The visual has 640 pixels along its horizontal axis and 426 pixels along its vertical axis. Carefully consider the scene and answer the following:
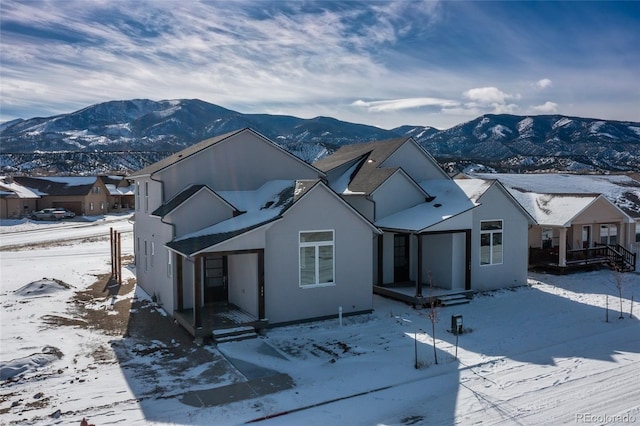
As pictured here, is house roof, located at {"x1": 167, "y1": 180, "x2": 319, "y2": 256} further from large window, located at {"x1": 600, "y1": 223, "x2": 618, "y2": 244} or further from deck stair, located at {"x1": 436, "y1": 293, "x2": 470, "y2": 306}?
large window, located at {"x1": 600, "y1": 223, "x2": 618, "y2": 244}

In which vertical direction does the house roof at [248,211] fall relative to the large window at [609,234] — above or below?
above

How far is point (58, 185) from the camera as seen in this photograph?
6338 cm

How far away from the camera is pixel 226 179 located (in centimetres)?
1839

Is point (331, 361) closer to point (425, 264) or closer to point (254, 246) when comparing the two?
point (254, 246)

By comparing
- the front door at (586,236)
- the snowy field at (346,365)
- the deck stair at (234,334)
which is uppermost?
the front door at (586,236)

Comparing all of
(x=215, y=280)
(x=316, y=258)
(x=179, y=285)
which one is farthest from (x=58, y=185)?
(x=316, y=258)

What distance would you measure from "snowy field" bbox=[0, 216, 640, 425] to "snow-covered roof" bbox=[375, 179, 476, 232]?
3128mm

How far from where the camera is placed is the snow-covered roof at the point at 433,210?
18.8 meters

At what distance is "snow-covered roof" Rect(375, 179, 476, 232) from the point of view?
61.6 feet

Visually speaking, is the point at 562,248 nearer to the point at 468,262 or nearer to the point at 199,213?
the point at 468,262

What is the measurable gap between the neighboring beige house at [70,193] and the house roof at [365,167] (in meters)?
45.3

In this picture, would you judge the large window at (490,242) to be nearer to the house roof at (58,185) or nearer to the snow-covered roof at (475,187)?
the snow-covered roof at (475,187)

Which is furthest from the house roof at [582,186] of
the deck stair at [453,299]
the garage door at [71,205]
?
the garage door at [71,205]

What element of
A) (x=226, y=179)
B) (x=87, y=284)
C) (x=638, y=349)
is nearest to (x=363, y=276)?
(x=226, y=179)
